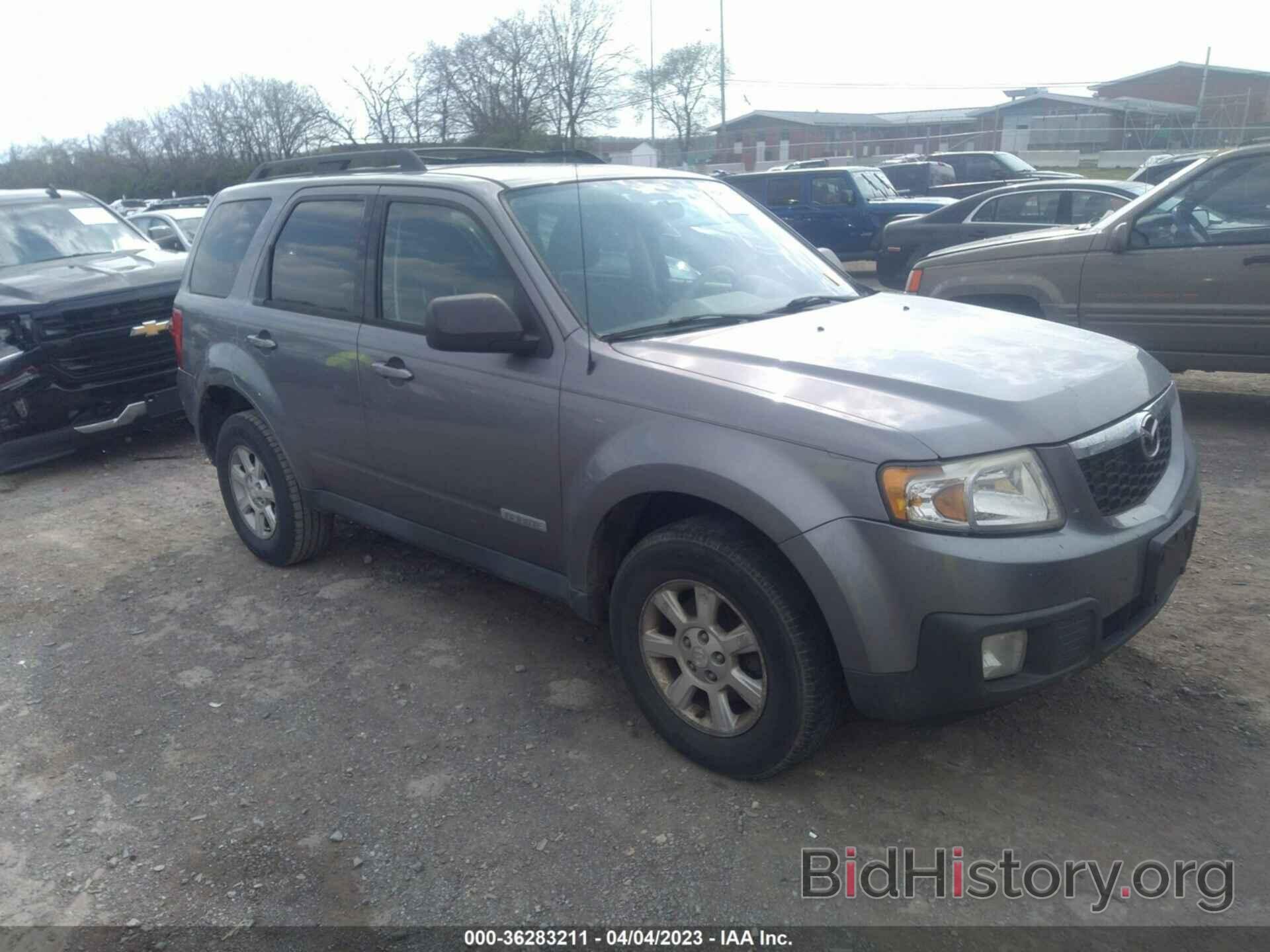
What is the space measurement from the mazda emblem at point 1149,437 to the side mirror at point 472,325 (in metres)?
1.96

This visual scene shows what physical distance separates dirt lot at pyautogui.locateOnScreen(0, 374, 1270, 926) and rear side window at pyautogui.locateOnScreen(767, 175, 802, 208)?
1222 centimetres

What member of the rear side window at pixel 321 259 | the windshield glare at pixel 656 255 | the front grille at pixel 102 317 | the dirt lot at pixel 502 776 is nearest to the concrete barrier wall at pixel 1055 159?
the front grille at pixel 102 317

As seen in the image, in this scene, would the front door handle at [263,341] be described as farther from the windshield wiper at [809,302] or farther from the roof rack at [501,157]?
the windshield wiper at [809,302]

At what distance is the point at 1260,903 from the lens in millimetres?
2562

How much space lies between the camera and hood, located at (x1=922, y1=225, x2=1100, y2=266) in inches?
270

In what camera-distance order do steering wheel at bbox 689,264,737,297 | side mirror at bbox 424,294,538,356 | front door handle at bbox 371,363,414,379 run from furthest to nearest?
front door handle at bbox 371,363,414,379, steering wheel at bbox 689,264,737,297, side mirror at bbox 424,294,538,356

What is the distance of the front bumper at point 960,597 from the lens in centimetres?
260

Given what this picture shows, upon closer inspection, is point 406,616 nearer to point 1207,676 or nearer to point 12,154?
point 1207,676

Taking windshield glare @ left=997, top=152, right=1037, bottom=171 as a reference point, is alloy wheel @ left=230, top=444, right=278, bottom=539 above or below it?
below

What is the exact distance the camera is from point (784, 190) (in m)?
16.4

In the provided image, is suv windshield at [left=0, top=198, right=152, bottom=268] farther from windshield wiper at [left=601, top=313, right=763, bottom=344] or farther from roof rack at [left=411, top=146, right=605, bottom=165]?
windshield wiper at [left=601, top=313, right=763, bottom=344]

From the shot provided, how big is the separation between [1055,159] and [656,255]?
3596 centimetres

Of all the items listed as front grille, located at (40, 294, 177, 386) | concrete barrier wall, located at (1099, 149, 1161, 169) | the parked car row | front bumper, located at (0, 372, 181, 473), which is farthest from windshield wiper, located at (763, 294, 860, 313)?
concrete barrier wall, located at (1099, 149, 1161, 169)

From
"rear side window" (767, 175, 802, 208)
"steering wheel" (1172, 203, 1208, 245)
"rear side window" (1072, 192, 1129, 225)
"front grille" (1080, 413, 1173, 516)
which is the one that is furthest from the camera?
"rear side window" (767, 175, 802, 208)
